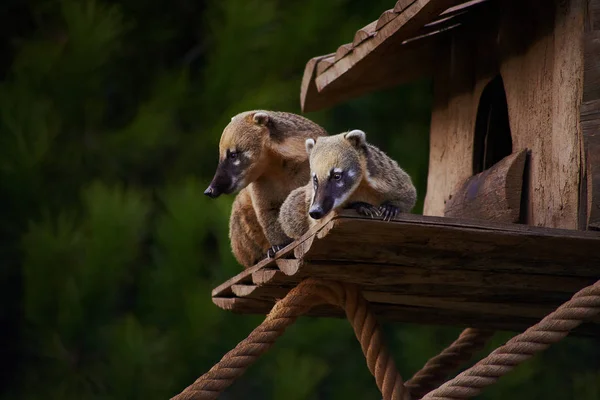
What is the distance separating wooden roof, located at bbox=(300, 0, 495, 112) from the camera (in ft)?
13.2

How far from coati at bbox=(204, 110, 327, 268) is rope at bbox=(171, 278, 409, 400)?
0.47m

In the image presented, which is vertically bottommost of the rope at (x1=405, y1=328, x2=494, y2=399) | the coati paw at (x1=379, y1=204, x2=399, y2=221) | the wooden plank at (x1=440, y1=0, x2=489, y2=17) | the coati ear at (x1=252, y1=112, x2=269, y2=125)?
the rope at (x1=405, y1=328, x2=494, y2=399)

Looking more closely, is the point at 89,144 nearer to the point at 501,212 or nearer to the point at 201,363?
the point at 201,363

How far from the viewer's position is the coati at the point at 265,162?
4414 mm

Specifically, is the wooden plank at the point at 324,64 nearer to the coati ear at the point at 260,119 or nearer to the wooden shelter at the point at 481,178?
the wooden shelter at the point at 481,178

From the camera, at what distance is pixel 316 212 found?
3.44 m

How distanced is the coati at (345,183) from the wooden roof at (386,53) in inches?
21.7

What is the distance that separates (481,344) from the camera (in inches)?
211

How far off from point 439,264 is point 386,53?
141 cm

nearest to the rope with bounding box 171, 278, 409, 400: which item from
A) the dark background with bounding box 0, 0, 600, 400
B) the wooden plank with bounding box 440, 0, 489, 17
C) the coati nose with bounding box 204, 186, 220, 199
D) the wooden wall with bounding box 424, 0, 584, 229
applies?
the coati nose with bounding box 204, 186, 220, 199

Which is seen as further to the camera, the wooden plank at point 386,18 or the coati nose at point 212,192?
the coati nose at point 212,192

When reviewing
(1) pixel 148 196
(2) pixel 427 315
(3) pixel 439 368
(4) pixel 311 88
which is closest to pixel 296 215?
(2) pixel 427 315

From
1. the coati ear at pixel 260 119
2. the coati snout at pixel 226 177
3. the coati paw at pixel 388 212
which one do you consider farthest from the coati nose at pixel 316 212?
the coati ear at pixel 260 119

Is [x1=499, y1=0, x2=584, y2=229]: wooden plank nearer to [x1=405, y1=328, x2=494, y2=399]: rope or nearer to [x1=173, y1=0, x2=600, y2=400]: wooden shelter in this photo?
[x1=173, y1=0, x2=600, y2=400]: wooden shelter
